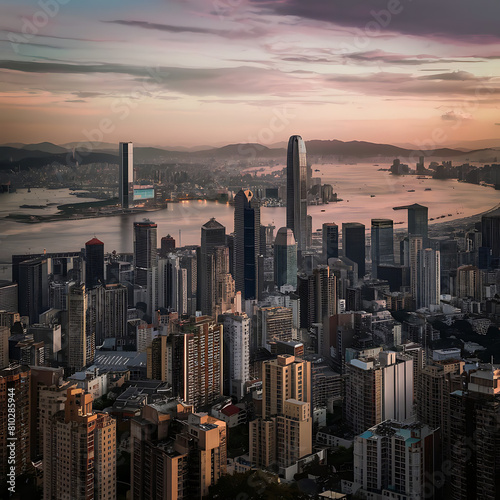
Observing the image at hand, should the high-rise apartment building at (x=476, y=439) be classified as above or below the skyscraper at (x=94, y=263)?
below

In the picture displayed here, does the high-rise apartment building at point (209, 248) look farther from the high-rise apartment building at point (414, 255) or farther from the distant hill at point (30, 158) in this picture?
the high-rise apartment building at point (414, 255)

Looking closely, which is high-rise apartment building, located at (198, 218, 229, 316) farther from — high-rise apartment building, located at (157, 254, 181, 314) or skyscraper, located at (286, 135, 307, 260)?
skyscraper, located at (286, 135, 307, 260)

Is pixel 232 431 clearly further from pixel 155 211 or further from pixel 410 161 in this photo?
pixel 410 161

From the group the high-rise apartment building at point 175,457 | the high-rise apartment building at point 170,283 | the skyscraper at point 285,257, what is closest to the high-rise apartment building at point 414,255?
the skyscraper at point 285,257

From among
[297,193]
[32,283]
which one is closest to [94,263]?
[32,283]

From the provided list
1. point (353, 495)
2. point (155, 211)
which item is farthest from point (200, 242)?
point (353, 495)
